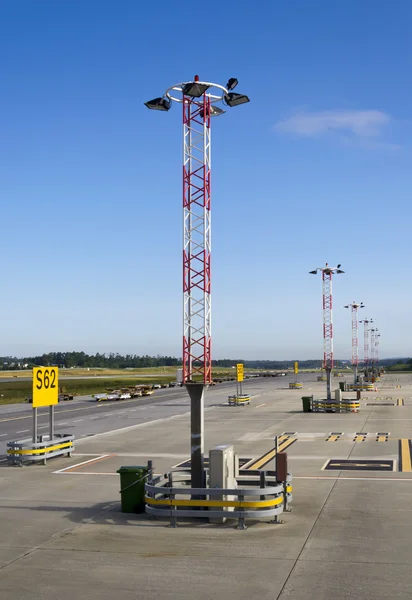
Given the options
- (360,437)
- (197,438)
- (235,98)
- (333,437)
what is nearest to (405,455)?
(360,437)

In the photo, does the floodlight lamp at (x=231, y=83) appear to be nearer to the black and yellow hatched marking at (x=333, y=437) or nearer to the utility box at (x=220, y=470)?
the utility box at (x=220, y=470)

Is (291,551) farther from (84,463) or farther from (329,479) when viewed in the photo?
(84,463)

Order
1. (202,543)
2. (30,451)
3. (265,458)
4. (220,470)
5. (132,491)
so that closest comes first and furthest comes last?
(202,543) < (220,470) < (132,491) < (30,451) < (265,458)

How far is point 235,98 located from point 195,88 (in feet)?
3.37

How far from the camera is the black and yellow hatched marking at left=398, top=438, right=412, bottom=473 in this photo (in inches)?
882

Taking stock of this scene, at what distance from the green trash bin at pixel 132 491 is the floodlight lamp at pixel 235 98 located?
9.10 metres

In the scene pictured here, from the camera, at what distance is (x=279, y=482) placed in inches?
635

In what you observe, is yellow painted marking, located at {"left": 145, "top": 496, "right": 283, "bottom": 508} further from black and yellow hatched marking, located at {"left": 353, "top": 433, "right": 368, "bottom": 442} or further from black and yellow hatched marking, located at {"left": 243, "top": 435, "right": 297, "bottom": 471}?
black and yellow hatched marking, located at {"left": 353, "top": 433, "right": 368, "bottom": 442}

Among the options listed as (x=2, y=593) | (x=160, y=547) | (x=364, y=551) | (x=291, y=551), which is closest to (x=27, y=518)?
(x=160, y=547)

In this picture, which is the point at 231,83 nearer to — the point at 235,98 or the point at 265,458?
the point at 235,98

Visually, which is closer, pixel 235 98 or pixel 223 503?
pixel 223 503

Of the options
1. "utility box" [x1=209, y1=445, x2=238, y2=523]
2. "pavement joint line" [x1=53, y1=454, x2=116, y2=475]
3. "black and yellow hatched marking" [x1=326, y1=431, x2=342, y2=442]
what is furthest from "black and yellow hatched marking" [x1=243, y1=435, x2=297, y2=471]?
"utility box" [x1=209, y1=445, x2=238, y2=523]

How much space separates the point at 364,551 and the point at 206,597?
147 inches

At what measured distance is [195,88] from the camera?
1614cm
